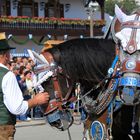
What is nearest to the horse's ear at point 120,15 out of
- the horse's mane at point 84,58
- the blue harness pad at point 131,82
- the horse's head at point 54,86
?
the horse's mane at point 84,58

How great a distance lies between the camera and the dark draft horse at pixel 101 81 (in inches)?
192

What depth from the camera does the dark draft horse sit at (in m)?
4.89

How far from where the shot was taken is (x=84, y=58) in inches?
197

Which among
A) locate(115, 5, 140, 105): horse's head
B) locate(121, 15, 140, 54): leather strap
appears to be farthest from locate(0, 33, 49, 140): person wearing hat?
locate(121, 15, 140, 54): leather strap

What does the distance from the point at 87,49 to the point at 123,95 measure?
639 millimetres

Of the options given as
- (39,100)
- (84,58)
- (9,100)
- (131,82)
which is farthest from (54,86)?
(131,82)

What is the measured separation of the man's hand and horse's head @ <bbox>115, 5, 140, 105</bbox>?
0.80 metres

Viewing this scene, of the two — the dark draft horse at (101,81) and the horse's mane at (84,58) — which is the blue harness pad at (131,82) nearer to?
the dark draft horse at (101,81)

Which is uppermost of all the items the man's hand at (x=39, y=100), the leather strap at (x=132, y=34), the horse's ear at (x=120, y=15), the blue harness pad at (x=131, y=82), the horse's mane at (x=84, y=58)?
the horse's ear at (x=120, y=15)

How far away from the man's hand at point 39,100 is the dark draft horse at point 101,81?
0.37ft

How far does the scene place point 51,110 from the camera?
495cm

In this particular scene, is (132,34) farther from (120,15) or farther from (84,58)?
(84,58)

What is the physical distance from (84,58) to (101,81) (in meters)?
0.31

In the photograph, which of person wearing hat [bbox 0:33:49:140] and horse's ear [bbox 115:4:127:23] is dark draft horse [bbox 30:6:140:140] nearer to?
horse's ear [bbox 115:4:127:23]
